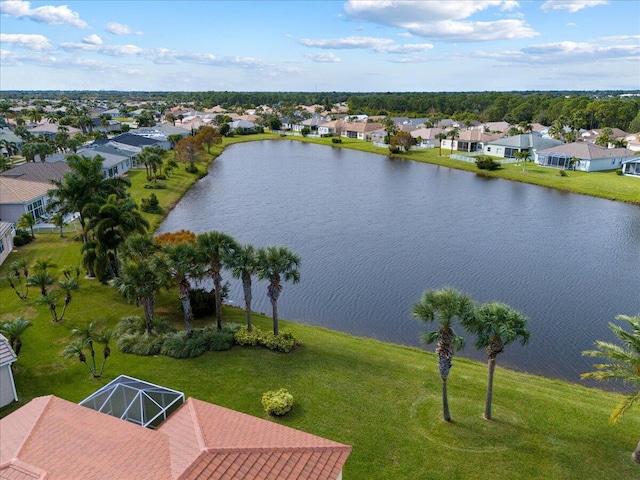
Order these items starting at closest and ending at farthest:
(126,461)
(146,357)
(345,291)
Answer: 1. (126,461)
2. (146,357)
3. (345,291)

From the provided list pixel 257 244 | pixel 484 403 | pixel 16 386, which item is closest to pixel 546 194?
pixel 257 244

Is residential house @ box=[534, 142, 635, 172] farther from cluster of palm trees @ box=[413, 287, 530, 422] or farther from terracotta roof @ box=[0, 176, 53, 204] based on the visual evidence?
terracotta roof @ box=[0, 176, 53, 204]

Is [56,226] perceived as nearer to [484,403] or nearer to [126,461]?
[126,461]

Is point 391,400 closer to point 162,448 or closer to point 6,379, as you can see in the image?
point 162,448

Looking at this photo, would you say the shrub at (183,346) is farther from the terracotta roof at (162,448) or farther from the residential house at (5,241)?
the residential house at (5,241)

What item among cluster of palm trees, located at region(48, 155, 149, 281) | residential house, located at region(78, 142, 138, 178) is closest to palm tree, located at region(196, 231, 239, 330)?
cluster of palm trees, located at region(48, 155, 149, 281)

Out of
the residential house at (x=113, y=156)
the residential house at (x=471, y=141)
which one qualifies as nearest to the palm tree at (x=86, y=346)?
the residential house at (x=113, y=156)

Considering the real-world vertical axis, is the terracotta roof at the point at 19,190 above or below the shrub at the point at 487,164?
below

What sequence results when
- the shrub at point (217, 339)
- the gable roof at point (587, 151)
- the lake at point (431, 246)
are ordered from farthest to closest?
the gable roof at point (587, 151) → the lake at point (431, 246) → the shrub at point (217, 339)
